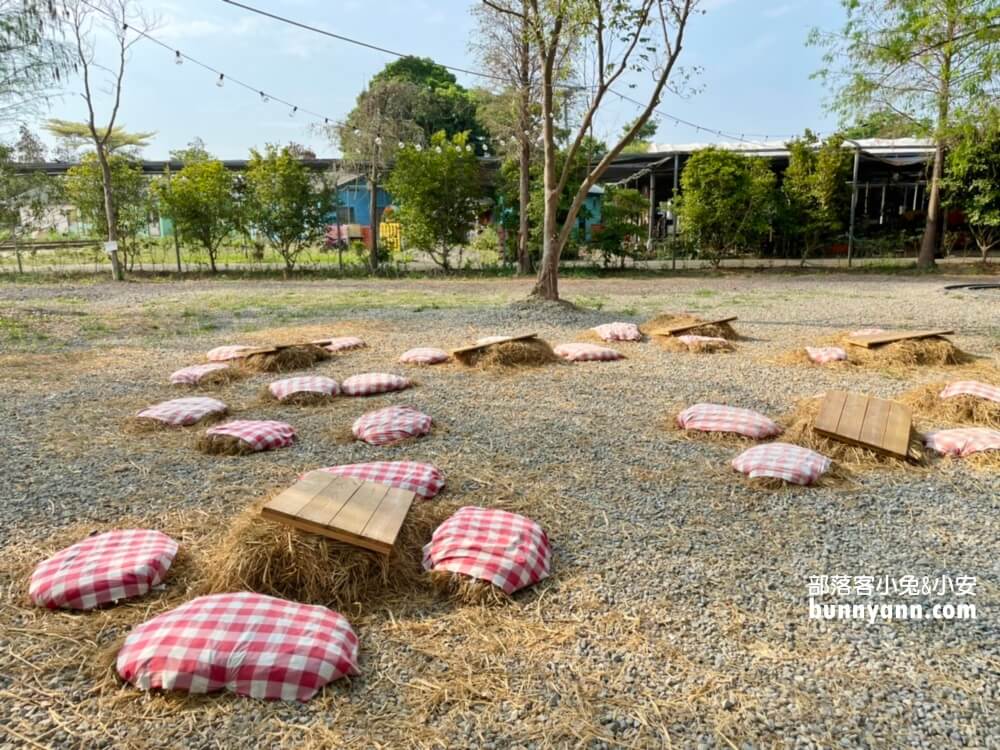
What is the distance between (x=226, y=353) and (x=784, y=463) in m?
4.18

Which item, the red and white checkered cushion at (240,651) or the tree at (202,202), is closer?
the red and white checkered cushion at (240,651)

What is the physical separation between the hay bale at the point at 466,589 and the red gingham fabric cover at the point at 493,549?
1 cm

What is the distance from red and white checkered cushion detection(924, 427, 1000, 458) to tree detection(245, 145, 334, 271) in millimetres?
12413

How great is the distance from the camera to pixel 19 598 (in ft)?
6.49

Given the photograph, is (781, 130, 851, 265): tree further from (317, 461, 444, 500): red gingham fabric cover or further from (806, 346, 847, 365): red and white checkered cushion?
(317, 461, 444, 500): red gingham fabric cover

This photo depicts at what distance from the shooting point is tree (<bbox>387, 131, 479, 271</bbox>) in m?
13.4

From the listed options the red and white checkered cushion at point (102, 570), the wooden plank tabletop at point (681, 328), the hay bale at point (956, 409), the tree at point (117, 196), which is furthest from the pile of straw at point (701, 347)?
the tree at point (117, 196)

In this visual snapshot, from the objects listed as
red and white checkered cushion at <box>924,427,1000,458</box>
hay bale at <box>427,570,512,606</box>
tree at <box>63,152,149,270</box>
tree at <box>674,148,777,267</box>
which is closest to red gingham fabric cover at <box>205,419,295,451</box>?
hay bale at <box>427,570,512,606</box>

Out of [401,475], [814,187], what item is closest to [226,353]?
[401,475]

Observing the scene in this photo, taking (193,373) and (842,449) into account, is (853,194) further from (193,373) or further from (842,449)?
(193,373)

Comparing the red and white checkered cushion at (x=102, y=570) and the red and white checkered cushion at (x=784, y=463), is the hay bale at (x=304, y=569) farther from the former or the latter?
the red and white checkered cushion at (x=784, y=463)

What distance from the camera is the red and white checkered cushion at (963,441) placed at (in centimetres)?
305

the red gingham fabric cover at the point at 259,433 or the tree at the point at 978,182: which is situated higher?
the tree at the point at 978,182

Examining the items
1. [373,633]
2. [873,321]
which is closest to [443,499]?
[373,633]
